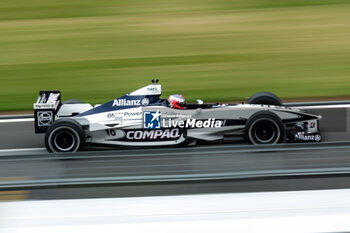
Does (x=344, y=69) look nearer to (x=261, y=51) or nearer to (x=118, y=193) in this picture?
(x=261, y=51)

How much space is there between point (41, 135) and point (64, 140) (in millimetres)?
1593

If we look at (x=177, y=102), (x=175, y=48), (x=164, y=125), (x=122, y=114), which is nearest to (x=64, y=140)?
(x=122, y=114)

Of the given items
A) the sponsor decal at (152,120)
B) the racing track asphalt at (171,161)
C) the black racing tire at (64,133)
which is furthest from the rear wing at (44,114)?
the racing track asphalt at (171,161)

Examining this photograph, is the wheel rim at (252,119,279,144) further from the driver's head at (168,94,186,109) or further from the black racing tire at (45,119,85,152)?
the black racing tire at (45,119,85,152)

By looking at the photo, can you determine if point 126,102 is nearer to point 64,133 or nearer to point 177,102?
point 177,102

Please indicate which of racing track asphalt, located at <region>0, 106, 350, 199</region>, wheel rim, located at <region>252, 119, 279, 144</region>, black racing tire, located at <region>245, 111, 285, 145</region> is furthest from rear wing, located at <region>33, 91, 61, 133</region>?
racing track asphalt, located at <region>0, 106, 350, 199</region>

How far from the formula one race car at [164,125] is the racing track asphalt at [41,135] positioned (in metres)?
0.86

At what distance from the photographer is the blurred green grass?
13.5 m

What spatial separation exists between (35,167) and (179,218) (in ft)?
5.02

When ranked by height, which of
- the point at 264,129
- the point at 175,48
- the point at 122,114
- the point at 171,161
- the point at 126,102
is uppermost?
the point at 175,48

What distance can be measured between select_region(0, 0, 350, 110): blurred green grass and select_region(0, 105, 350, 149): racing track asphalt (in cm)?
161

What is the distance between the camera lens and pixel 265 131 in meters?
8.44

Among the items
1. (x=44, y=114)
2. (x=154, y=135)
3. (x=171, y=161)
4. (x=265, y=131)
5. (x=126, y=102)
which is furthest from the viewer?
(x=44, y=114)

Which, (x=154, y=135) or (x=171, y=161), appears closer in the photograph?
(x=171, y=161)
